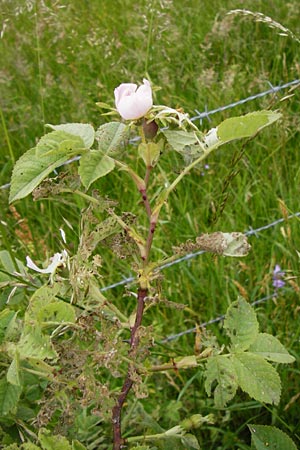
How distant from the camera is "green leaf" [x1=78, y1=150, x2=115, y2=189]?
96 cm

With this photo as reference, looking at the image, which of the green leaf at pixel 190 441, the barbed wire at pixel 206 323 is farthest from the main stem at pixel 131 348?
the barbed wire at pixel 206 323

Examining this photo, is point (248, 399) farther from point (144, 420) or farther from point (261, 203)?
point (261, 203)

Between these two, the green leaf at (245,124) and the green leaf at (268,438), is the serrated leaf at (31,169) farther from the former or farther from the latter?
the green leaf at (268,438)

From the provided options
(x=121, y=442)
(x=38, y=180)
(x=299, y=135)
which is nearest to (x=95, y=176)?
(x=38, y=180)

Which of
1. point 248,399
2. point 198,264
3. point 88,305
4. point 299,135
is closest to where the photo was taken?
point 88,305

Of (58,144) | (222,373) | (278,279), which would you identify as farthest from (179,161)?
(278,279)

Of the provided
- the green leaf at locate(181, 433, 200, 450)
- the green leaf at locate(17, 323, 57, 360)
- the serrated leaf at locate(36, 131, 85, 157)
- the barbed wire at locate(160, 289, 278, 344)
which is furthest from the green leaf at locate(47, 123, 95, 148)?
the barbed wire at locate(160, 289, 278, 344)

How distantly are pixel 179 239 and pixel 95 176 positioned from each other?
1429 millimetres

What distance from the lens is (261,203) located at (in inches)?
95.0

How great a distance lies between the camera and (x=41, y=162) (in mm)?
1001

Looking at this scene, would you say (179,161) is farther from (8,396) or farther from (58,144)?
(8,396)

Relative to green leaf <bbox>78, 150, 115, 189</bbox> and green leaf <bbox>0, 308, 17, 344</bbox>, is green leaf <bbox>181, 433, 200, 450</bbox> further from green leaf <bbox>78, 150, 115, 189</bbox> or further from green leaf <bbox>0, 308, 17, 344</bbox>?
green leaf <bbox>78, 150, 115, 189</bbox>

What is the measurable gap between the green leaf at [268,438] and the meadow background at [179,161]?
0.70 feet

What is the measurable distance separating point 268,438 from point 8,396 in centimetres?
43
